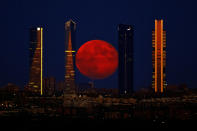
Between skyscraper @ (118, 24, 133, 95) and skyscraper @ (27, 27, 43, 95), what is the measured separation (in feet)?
99.4

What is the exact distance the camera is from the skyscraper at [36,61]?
458ft

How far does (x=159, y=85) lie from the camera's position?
119 m

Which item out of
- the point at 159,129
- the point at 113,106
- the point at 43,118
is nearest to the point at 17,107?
the point at 43,118

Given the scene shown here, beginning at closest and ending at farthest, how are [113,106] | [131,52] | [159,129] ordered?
[159,129] < [113,106] < [131,52]

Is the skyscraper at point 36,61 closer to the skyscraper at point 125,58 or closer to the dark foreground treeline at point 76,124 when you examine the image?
the skyscraper at point 125,58

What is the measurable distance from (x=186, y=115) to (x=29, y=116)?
25.2 m

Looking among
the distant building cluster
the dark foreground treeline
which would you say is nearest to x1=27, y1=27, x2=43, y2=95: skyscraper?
the distant building cluster

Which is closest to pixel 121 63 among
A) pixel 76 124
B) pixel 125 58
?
pixel 125 58

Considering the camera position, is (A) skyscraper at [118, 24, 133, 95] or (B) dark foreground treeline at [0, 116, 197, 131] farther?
(A) skyscraper at [118, 24, 133, 95]

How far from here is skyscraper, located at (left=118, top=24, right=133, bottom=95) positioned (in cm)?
15451

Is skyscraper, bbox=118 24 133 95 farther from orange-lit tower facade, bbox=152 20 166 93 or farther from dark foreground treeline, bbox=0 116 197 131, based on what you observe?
dark foreground treeline, bbox=0 116 197 131

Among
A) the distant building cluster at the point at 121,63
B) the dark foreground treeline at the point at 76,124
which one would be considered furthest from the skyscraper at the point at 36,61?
the dark foreground treeline at the point at 76,124

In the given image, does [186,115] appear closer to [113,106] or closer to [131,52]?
[113,106]

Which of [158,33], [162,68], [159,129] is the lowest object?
[159,129]
